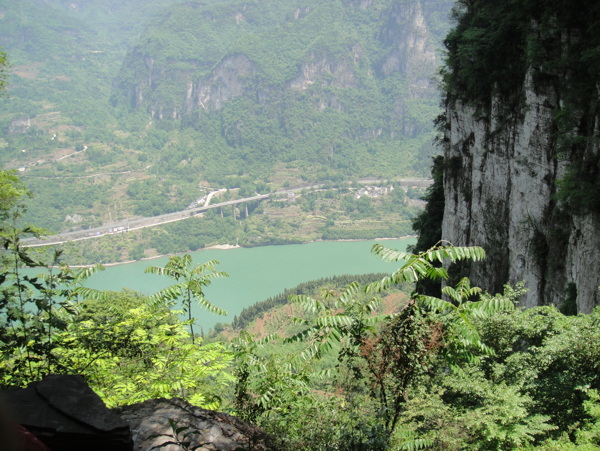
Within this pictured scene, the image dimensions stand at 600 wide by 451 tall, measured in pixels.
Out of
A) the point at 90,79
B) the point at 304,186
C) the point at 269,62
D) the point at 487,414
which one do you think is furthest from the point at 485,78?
the point at 90,79

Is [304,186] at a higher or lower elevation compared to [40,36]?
lower

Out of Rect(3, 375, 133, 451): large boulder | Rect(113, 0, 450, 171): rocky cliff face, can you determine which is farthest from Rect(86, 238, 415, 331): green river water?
Rect(113, 0, 450, 171): rocky cliff face

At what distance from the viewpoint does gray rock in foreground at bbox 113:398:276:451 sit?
3.36 meters

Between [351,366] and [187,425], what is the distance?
4.29 ft

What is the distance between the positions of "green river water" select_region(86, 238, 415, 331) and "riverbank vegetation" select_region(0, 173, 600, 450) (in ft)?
164

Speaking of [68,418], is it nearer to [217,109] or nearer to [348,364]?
[348,364]

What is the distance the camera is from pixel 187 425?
3.55m

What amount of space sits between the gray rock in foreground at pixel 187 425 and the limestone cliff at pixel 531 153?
643cm

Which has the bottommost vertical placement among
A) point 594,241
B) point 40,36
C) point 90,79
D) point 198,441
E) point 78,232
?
point 78,232

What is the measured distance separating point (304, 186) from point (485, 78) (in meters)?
107

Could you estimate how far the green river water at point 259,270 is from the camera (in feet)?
211

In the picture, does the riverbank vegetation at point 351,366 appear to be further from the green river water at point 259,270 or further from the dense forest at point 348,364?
the green river water at point 259,270

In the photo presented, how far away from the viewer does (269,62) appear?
6762 inches

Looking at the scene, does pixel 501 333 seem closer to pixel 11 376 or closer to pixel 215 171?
pixel 11 376
